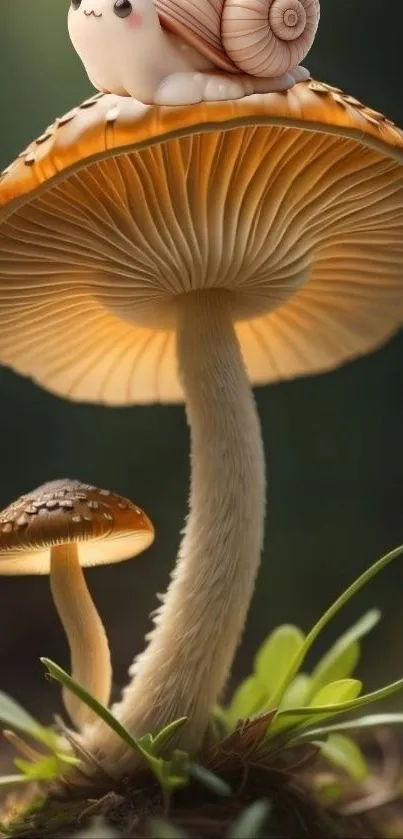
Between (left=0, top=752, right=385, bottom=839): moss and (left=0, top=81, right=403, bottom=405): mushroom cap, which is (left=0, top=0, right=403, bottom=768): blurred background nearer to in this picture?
(left=0, top=81, right=403, bottom=405): mushroom cap

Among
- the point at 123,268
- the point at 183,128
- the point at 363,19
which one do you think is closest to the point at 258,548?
the point at 123,268

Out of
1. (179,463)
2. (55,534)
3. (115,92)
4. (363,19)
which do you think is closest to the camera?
(115,92)

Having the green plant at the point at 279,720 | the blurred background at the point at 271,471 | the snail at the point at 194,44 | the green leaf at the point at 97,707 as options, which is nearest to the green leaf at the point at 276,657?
the green plant at the point at 279,720

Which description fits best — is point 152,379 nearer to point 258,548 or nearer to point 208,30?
point 258,548

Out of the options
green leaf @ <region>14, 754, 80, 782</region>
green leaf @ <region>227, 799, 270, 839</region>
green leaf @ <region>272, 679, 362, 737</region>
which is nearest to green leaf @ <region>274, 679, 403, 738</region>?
green leaf @ <region>272, 679, 362, 737</region>

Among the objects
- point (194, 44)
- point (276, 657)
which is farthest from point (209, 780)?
point (194, 44)

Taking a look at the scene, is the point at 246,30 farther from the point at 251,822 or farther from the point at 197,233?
the point at 251,822
